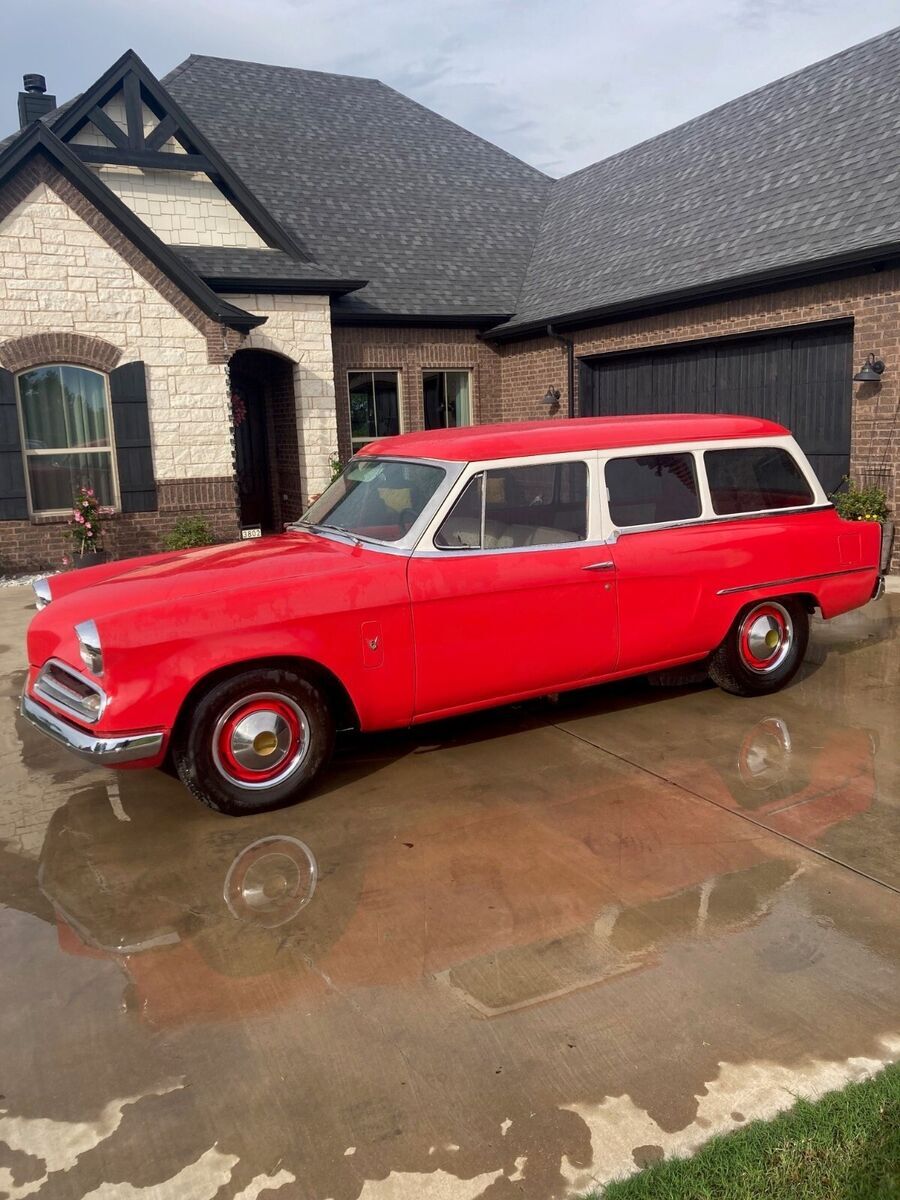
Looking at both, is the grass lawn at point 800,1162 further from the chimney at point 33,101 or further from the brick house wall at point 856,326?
the chimney at point 33,101

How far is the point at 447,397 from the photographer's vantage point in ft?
53.0

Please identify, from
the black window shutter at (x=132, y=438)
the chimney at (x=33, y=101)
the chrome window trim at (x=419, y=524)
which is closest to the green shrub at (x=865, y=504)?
the chrome window trim at (x=419, y=524)

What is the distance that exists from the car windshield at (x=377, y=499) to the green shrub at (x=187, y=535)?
641cm

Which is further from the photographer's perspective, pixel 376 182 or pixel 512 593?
pixel 376 182

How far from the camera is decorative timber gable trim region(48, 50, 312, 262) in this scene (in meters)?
12.3

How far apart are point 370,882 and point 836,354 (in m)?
9.24

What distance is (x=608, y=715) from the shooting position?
5.81m

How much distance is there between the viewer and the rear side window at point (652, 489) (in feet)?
17.5

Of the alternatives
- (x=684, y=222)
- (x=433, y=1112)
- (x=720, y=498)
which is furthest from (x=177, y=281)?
(x=433, y=1112)

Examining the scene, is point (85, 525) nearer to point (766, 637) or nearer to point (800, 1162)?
point (766, 637)

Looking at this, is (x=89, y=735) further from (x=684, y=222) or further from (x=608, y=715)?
(x=684, y=222)

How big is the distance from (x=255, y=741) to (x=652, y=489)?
8.63 ft

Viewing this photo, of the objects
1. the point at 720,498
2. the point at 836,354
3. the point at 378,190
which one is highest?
the point at 378,190

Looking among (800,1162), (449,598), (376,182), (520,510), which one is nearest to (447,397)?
(376,182)
